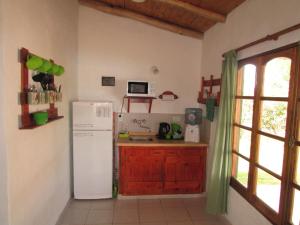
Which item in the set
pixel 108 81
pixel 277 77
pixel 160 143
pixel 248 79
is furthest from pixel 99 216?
pixel 277 77

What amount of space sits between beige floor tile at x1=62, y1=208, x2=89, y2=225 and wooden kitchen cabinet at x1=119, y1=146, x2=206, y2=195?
24.2 inches

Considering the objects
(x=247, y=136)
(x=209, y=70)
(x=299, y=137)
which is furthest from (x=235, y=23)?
(x=299, y=137)

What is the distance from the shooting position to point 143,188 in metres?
3.27

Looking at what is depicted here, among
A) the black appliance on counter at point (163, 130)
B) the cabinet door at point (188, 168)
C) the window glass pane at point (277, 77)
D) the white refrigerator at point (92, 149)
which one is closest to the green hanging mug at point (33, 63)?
the white refrigerator at point (92, 149)

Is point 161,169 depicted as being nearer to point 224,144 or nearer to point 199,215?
point 199,215

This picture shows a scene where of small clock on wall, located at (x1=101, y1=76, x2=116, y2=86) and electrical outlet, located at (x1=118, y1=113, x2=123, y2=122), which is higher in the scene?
small clock on wall, located at (x1=101, y1=76, x2=116, y2=86)

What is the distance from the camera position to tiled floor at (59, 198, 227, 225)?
275 cm

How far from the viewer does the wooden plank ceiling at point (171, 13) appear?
8.99 ft

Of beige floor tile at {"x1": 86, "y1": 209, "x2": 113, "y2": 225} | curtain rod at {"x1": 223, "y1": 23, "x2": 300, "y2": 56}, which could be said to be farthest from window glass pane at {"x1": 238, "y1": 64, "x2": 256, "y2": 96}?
beige floor tile at {"x1": 86, "y1": 209, "x2": 113, "y2": 225}

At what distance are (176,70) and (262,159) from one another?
213 centimetres

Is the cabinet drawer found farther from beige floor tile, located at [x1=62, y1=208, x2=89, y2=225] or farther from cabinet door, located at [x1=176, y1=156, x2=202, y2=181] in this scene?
beige floor tile, located at [x1=62, y1=208, x2=89, y2=225]

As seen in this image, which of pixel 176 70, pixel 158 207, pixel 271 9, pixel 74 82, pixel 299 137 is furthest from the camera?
pixel 176 70

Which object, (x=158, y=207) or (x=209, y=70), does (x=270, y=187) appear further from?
(x=209, y=70)

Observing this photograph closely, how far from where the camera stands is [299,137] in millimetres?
1668
